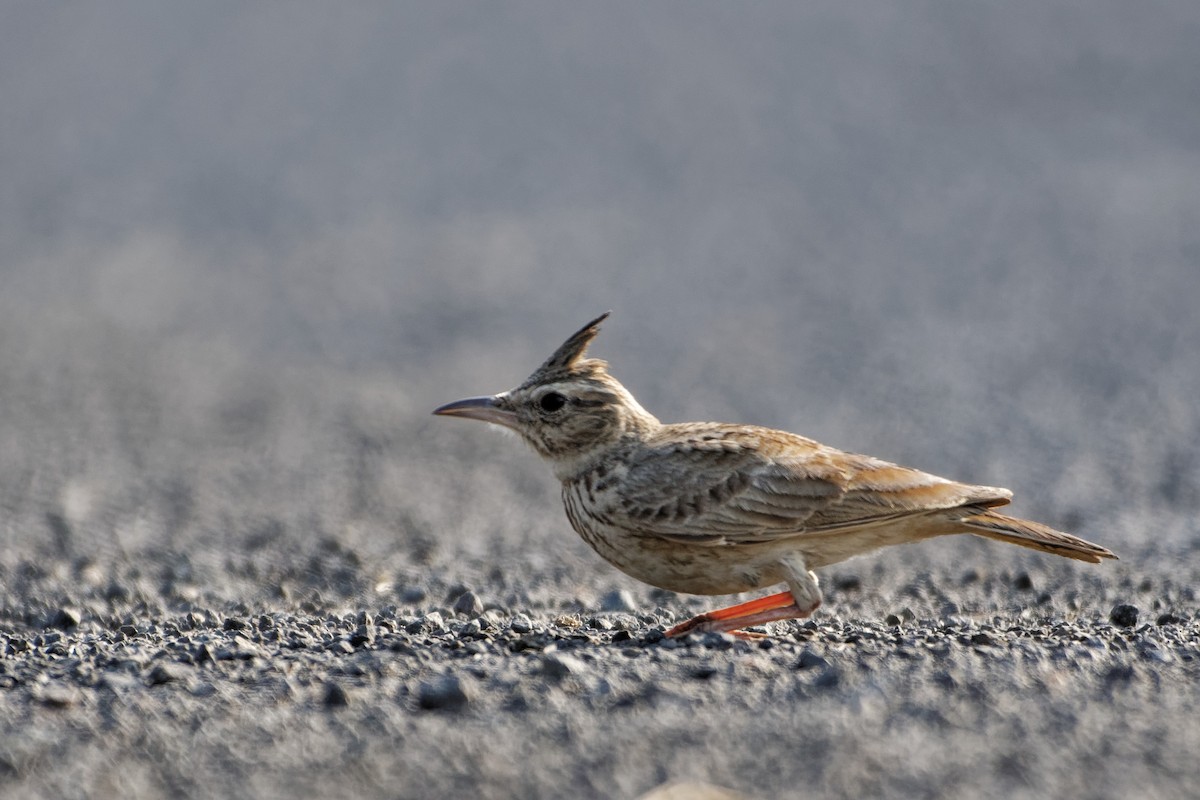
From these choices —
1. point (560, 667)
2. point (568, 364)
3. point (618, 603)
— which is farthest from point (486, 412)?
point (560, 667)

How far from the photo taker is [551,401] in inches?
324

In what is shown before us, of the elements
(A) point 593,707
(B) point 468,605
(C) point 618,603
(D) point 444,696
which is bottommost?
(D) point 444,696

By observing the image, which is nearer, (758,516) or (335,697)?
(335,697)

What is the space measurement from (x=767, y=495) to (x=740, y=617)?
0.58m

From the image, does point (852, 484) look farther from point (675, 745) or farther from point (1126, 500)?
point (1126, 500)

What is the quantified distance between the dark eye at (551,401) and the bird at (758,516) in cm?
37

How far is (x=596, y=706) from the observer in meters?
5.96

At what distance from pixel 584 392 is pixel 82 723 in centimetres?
311

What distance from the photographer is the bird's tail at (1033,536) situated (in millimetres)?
7506

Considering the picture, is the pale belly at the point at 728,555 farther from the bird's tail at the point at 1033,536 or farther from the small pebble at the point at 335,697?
the small pebble at the point at 335,697

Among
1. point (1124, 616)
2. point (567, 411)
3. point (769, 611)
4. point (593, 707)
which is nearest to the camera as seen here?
point (593, 707)

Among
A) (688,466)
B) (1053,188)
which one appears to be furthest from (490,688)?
(1053,188)

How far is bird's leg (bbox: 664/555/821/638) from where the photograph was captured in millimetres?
7332

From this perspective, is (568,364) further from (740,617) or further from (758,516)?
(740,617)
